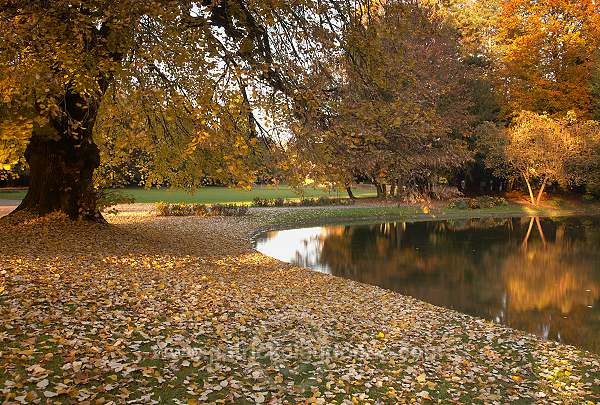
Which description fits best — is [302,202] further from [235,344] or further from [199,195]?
[235,344]

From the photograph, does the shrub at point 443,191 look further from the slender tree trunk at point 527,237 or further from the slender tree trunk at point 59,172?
the slender tree trunk at point 59,172

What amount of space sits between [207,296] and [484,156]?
36218 millimetres

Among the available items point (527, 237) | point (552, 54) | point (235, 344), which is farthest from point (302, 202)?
point (235, 344)

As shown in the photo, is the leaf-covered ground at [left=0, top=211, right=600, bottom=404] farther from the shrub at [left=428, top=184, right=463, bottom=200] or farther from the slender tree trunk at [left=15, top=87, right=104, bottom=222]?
the shrub at [left=428, top=184, right=463, bottom=200]

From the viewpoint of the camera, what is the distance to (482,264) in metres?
16.8

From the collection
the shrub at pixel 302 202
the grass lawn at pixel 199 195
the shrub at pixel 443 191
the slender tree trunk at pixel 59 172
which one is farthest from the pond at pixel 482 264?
the grass lawn at pixel 199 195

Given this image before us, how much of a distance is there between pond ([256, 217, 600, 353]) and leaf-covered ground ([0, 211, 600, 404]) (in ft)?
5.63

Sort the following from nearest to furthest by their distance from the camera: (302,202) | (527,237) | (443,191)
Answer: (527,237)
(443,191)
(302,202)

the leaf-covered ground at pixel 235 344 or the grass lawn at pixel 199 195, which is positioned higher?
the grass lawn at pixel 199 195

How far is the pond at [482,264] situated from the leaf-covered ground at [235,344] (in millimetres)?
1716

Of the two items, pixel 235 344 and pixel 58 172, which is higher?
pixel 58 172

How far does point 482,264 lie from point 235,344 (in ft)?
39.7

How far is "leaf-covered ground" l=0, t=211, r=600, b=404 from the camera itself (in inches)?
201

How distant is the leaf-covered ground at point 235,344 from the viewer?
201 inches
